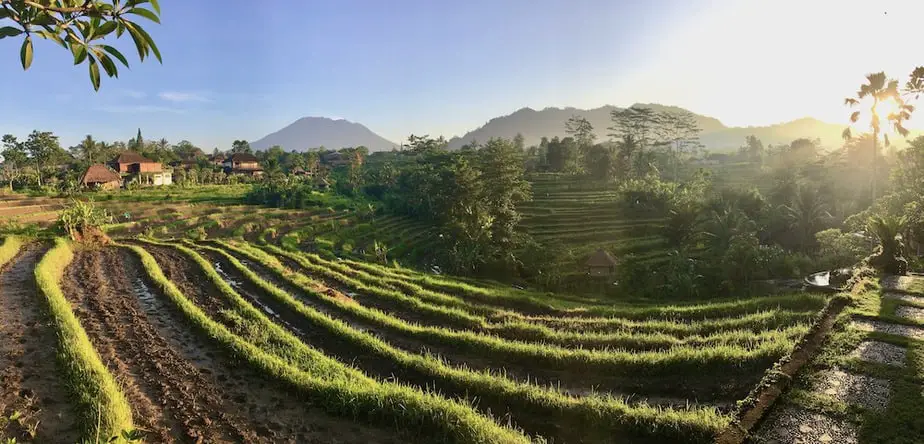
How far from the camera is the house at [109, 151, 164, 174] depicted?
6688cm

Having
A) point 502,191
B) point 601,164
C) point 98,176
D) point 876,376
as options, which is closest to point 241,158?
point 98,176

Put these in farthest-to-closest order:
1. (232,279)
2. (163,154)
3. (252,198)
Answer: (163,154)
(252,198)
(232,279)

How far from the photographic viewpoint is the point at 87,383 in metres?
8.02

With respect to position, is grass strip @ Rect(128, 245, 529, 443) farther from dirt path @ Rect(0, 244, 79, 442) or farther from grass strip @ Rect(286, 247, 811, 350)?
grass strip @ Rect(286, 247, 811, 350)

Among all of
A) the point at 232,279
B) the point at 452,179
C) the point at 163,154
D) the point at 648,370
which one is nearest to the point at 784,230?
the point at 452,179

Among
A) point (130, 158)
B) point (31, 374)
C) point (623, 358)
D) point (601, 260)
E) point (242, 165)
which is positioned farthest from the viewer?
point (242, 165)

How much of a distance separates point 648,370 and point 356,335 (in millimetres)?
7189

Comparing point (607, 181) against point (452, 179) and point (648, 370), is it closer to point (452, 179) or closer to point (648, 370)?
point (452, 179)

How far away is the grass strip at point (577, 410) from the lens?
682 centimetres

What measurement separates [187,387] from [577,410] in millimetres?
7197

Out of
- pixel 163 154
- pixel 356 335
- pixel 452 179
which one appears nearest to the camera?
pixel 356 335

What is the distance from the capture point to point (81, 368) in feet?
28.1

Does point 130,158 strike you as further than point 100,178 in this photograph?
Yes

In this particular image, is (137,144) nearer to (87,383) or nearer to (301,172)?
(301,172)
